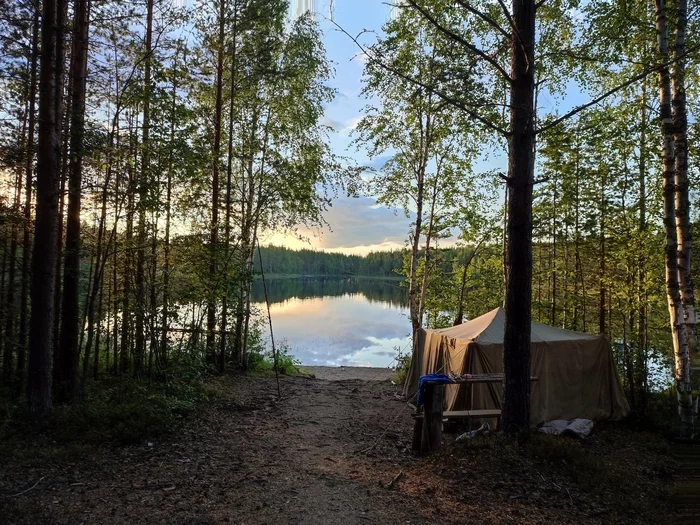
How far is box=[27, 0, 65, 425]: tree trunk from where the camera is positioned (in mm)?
5141

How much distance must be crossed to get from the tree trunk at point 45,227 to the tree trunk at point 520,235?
5.39m

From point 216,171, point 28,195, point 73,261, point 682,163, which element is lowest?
point 73,261

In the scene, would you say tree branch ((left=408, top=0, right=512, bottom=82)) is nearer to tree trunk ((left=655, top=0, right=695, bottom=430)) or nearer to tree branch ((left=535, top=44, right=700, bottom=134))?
tree branch ((left=535, top=44, right=700, bottom=134))

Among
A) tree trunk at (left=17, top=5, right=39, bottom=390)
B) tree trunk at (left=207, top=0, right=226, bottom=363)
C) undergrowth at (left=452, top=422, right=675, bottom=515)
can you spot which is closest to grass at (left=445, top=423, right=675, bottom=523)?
undergrowth at (left=452, top=422, right=675, bottom=515)

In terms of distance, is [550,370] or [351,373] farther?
[351,373]

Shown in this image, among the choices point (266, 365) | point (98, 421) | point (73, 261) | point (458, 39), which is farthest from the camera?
point (266, 365)

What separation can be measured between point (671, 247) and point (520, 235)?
3.07 metres

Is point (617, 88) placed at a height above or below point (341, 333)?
above

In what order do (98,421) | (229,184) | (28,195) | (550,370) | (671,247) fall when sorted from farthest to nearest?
(229,184)
(550,370)
(28,195)
(671,247)
(98,421)

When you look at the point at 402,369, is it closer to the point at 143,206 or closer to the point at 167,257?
the point at 167,257

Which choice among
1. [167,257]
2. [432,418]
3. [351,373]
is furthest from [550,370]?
[167,257]

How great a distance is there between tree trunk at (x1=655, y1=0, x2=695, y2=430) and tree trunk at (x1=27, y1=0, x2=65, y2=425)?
7.99 meters

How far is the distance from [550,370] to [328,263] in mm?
82646

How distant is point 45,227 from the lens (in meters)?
5.17
